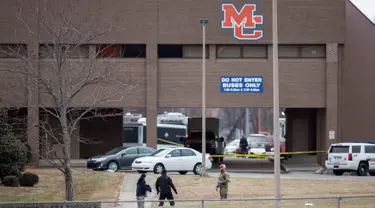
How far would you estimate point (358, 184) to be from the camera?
3055 centimetres

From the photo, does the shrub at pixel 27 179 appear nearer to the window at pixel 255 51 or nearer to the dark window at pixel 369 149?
the dark window at pixel 369 149

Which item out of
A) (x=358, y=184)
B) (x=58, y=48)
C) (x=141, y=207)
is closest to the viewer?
(x=141, y=207)

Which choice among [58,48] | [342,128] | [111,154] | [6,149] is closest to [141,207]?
[58,48]

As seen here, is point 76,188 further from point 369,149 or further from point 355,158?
point 369,149

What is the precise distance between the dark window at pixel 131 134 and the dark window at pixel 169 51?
14.9 m

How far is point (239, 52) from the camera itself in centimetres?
4353

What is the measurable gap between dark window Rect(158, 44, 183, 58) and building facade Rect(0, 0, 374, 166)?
6 centimetres

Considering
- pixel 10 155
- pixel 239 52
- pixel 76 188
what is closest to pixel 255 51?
pixel 239 52

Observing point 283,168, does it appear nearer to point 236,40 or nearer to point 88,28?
point 236,40

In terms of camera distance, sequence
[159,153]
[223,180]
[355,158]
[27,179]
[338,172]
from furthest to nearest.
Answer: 1. [338,172]
2. [355,158]
3. [159,153]
4. [27,179]
5. [223,180]

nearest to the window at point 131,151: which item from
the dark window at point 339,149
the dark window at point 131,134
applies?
the dark window at point 339,149

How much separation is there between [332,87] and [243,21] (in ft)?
22.3

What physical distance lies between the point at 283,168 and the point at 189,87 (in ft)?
24.9

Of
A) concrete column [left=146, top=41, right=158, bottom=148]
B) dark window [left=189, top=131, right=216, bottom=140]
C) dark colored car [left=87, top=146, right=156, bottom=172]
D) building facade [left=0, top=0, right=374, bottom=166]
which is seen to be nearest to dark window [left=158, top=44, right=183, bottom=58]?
building facade [left=0, top=0, right=374, bottom=166]
